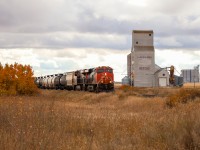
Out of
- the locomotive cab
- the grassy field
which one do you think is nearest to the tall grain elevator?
the locomotive cab

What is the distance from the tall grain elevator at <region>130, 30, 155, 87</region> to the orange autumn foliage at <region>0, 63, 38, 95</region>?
27.8 m

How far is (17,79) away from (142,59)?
32169mm

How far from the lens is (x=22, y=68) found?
197 ft

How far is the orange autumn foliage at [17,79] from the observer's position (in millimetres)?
55500

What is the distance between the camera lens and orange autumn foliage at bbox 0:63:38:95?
55.5 m

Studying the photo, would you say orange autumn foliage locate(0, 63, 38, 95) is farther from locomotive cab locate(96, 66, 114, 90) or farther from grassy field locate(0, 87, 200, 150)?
grassy field locate(0, 87, 200, 150)

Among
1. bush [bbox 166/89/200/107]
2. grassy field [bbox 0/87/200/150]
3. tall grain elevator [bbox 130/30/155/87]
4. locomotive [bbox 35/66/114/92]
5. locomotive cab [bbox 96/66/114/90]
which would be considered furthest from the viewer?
tall grain elevator [bbox 130/30/155/87]

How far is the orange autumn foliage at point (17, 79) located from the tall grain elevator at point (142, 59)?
91.2ft

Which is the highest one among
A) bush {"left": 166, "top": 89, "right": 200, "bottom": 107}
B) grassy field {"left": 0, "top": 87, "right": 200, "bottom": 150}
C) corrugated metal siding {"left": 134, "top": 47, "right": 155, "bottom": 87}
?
corrugated metal siding {"left": 134, "top": 47, "right": 155, "bottom": 87}

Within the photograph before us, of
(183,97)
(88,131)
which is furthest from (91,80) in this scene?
(88,131)

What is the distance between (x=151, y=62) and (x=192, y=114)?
236 feet

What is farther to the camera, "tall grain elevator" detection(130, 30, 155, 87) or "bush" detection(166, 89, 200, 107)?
"tall grain elevator" detection(130, 30, 155, 87)

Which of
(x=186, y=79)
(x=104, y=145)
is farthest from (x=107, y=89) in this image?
(x=186, y=79)

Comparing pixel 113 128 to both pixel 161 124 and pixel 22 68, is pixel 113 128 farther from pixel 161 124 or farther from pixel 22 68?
Result: pixel 22 68
